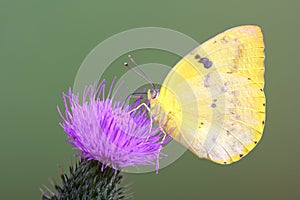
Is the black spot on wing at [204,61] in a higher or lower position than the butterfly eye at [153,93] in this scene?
higher

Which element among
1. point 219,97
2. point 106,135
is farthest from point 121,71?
point 106,135

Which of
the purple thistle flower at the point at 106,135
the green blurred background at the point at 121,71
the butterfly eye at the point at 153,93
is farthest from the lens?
the green blurred background at the point at 121,71

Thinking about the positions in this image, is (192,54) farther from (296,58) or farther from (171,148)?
(296,58)

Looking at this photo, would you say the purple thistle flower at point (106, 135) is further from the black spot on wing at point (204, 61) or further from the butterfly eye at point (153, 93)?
the black spot on wing at point (204, 61)

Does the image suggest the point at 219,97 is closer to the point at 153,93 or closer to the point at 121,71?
the point at 153,93

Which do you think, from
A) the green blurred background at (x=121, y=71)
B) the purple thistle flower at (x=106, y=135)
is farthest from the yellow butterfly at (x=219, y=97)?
the green blurred background at (x=121, y=71)

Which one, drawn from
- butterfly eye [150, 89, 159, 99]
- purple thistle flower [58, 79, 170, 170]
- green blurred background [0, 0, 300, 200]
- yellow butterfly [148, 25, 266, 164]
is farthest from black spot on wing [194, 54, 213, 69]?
green blurred background [0, 0, 300, 200]
